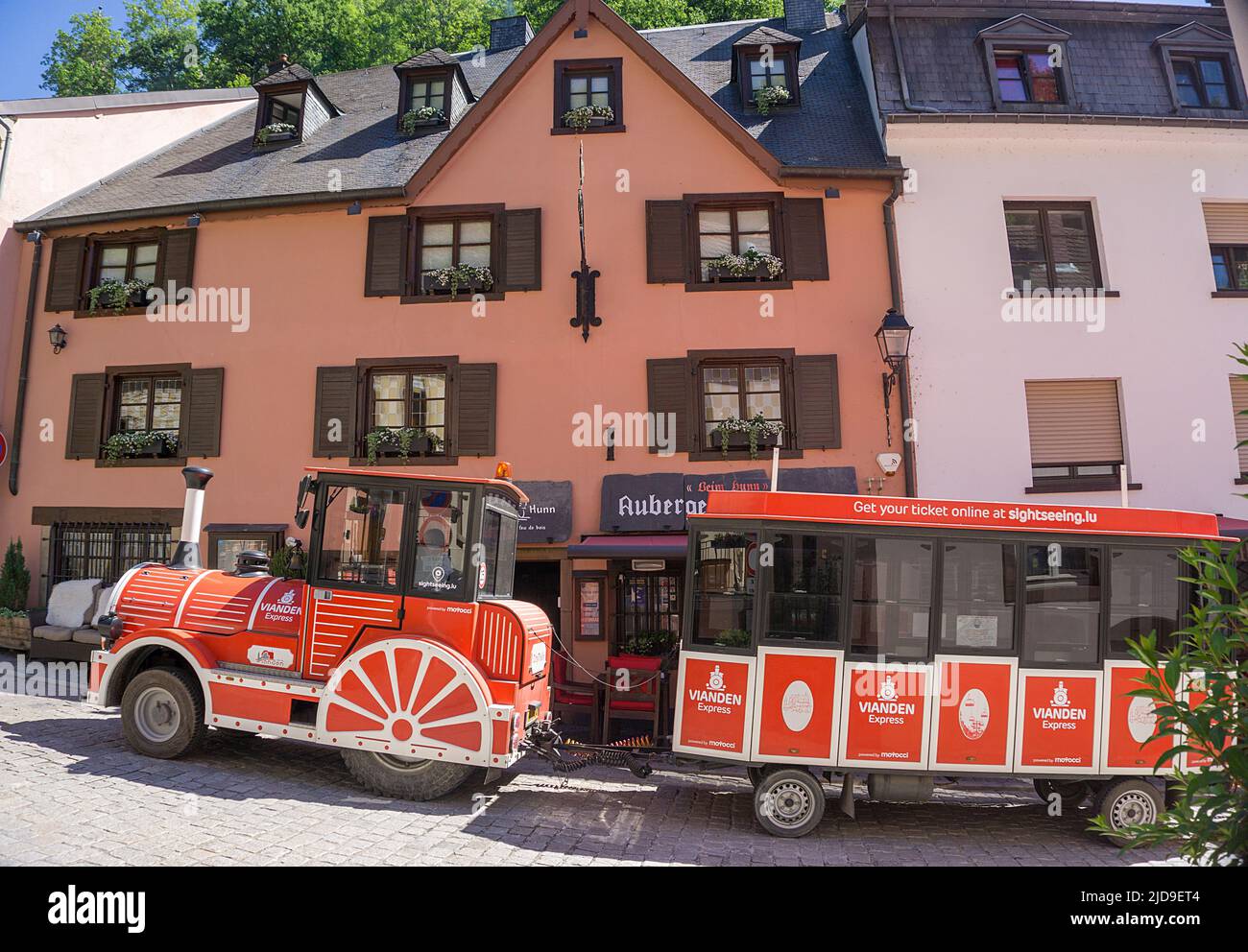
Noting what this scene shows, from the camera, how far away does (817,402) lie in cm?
1198

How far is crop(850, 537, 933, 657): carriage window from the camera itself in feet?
21.8

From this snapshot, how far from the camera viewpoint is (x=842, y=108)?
553 inches

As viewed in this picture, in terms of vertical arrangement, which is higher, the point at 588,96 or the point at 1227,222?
the point at 588,96

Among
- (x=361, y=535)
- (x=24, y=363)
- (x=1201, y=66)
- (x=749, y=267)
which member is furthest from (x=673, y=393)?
(x=24, y=363)

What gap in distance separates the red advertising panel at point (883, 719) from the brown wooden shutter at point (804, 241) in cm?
764

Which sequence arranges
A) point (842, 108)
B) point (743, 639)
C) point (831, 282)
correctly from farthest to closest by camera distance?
point (842, 108), point (831, 282), point (743, 639)

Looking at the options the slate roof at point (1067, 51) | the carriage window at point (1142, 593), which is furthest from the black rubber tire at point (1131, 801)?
the slate roof at point (1067, 51)

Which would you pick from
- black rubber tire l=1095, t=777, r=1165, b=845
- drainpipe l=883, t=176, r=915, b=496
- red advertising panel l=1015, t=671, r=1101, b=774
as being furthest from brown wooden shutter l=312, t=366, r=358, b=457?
black rubber tire l=1095, t=777, r=1165, b=845

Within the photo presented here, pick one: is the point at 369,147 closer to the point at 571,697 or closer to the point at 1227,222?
the point at 571,697

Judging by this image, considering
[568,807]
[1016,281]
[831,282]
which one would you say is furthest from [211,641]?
[1016,281]

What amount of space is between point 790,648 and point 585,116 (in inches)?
401

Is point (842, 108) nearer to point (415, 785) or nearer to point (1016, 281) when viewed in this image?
point (1016, 281)

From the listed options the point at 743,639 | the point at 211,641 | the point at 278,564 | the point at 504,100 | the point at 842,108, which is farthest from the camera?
the point at 842,108

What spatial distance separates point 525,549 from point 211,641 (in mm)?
5077
